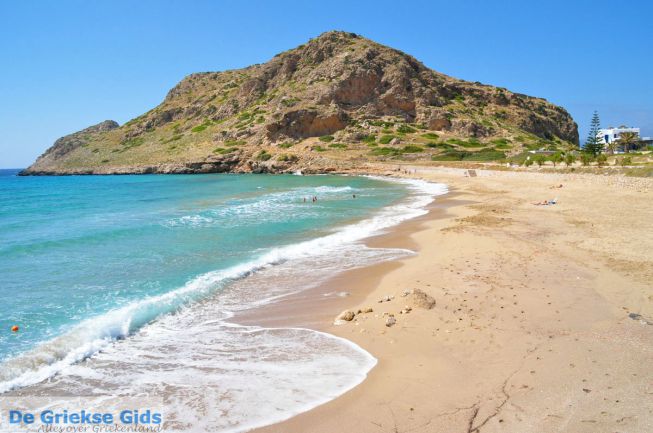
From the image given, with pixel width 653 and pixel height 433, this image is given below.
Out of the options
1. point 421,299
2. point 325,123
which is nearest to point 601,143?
point 325,123

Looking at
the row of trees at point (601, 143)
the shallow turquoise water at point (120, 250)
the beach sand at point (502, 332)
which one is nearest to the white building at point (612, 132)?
the row of trees at point (601, 143)

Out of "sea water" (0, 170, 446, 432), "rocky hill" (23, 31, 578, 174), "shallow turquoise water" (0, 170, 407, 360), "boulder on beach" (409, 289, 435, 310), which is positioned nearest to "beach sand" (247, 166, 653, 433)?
"boulder on beach" (409, 289, 435, 310)

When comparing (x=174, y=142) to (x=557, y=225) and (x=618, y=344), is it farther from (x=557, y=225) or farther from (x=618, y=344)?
(x=618, y=344)

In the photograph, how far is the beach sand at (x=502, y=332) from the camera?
3910 millimetres

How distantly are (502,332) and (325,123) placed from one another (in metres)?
69.1

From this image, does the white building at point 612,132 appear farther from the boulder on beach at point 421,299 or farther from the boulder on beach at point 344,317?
the boulder on beach at point 344,317

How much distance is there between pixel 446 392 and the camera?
433 centimetres

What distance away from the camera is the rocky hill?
65.8 metres

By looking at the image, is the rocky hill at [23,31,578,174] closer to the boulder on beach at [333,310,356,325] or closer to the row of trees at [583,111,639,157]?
the row of trees at [583,111,639,157]

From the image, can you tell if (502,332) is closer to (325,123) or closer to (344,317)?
(344,317)

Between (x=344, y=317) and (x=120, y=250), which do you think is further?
(x=120, y=250)

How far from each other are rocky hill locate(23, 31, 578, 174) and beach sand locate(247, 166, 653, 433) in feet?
155

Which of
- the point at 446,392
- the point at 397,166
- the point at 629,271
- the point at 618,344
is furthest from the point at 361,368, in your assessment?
the point at 397,166

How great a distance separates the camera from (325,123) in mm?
72438
